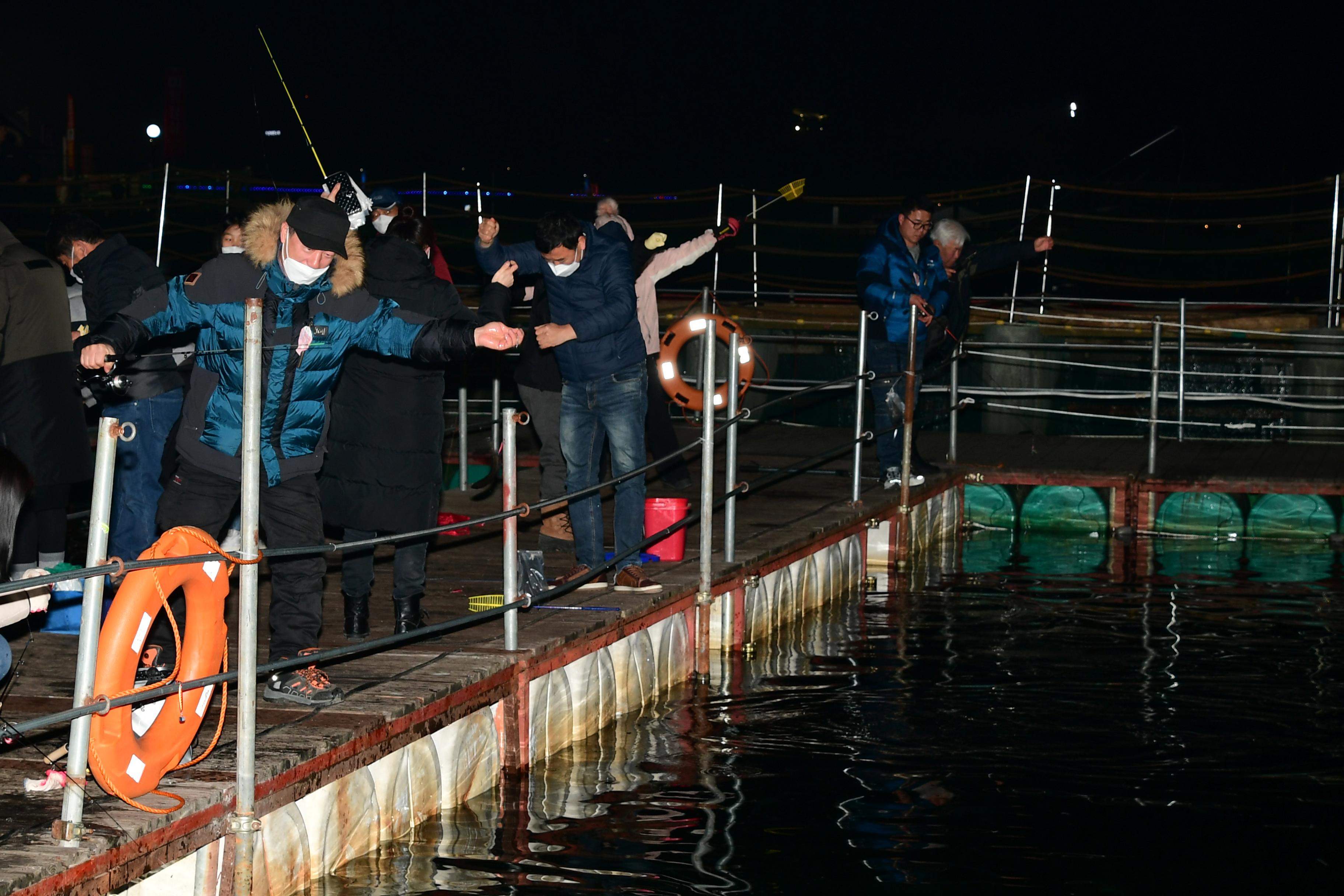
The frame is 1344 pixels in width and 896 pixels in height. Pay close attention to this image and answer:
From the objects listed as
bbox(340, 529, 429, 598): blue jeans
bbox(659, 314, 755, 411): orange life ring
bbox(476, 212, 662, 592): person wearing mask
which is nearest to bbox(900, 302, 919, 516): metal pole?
bbox(659, 314, 755, 411): orange life ring

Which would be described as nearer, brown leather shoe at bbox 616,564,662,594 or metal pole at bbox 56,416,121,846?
metal pole at bbox 56,416,121,846

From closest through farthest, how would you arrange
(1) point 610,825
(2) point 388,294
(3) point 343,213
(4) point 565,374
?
1. (3) point 343,213
2. (1) point 610,825
3. (2) point 388,294
4. (4) point 565,374

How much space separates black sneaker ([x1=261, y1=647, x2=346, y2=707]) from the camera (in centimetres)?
464

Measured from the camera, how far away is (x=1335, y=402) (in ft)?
41.4

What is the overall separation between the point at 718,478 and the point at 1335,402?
17.8ft

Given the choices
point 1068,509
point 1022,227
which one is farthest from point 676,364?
point 1022,227

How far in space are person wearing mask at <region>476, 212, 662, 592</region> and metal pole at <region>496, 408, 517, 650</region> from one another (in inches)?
39.3

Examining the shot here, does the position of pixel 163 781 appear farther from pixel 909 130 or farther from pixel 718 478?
pixel 909 130

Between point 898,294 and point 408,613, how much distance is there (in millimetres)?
4844

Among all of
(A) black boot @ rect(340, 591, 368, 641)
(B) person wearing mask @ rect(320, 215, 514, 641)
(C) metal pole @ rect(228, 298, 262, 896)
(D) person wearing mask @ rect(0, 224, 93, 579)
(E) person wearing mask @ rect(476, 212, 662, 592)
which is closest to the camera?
(C) metal pole @ rect(228, 298, 262, 896)

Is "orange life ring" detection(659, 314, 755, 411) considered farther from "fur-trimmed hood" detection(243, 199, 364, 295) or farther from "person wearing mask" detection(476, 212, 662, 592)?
"fur-trimmed hood" detection(243, 199, 364, 295)

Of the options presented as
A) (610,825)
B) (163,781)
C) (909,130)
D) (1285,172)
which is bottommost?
(610,825)

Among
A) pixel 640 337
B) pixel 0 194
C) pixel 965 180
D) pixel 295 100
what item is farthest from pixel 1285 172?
pixel 640 337

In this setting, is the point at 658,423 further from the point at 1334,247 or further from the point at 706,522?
the point at 1334,247
